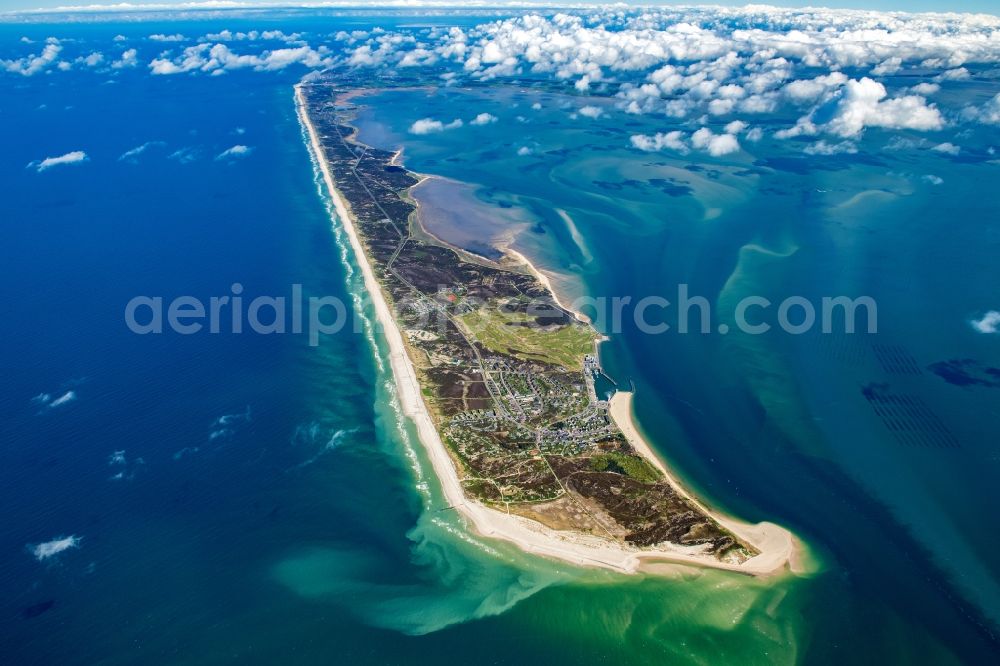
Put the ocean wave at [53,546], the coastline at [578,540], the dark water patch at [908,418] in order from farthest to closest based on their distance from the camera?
1. the dark water patch at [908,418]
2. the coastline at [578,540]
3. the ocean wave at [53,546]

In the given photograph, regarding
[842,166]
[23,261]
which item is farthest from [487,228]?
[842,166]

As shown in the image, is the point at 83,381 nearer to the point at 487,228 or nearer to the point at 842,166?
the point at 487,228

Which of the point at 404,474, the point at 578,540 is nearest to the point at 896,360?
the point at 578,540

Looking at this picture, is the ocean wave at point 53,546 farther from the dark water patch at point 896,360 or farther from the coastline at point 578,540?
the dark water patch at point 896,360

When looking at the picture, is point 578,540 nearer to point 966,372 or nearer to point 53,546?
point 53,546

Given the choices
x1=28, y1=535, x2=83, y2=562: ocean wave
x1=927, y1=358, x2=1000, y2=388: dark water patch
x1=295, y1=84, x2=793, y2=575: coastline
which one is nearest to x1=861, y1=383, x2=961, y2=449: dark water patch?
x1=927, y1=358, x2=1000, y2=388: dark water patch

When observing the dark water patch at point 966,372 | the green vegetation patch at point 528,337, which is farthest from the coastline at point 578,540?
the dark water patch at point 966,372

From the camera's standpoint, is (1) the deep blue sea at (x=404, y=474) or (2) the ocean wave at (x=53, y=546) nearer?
(1) the deep blue sea at (x=404, y=474)
